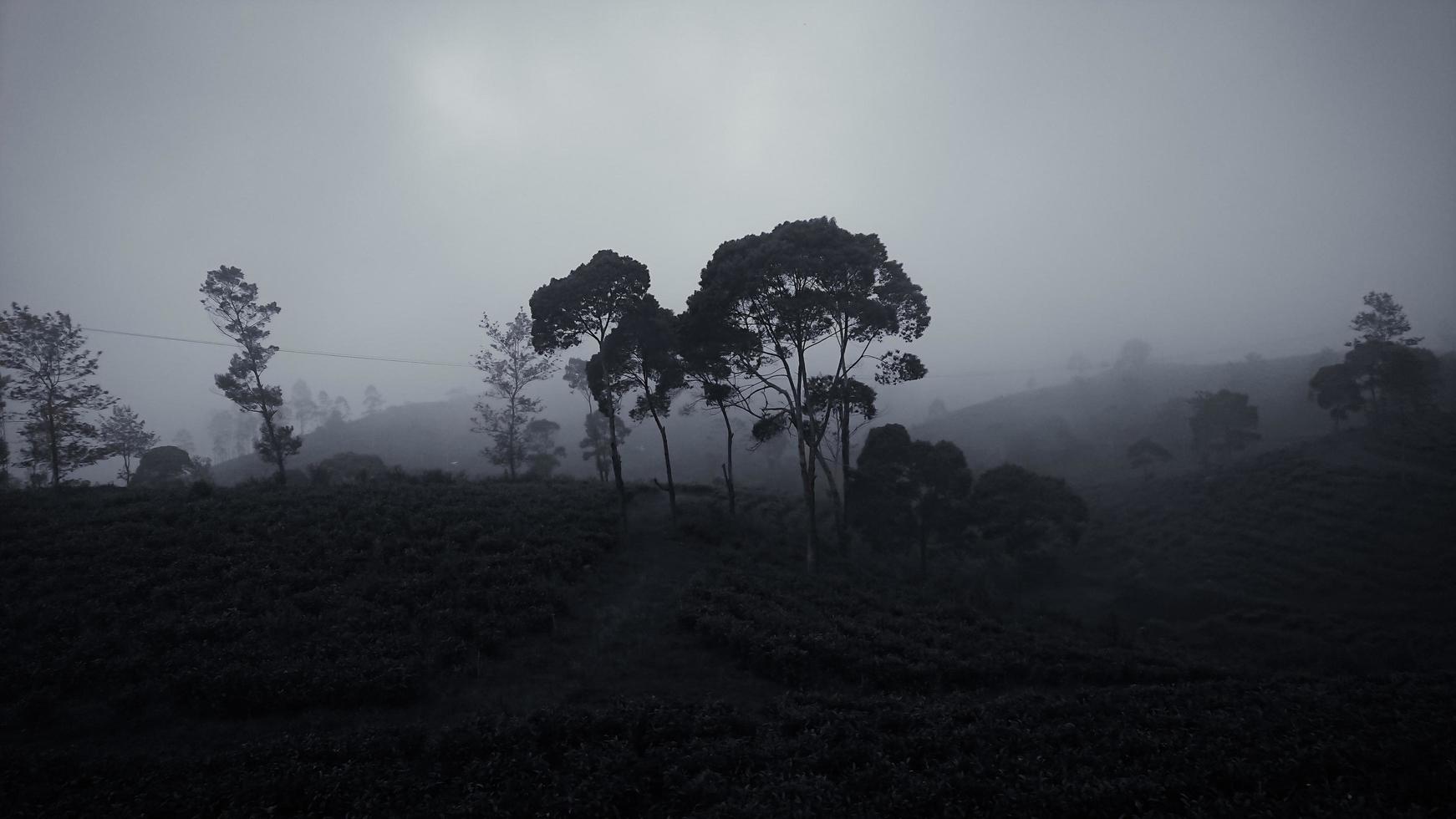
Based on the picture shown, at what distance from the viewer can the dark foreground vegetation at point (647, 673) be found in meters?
7.23

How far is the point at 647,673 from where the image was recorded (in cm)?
1248

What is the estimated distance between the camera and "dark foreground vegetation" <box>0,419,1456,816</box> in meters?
7.23

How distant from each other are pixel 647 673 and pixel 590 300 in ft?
50.4

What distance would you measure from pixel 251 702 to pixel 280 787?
3619mm

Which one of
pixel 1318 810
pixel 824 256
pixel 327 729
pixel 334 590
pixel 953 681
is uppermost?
pixel 824 256

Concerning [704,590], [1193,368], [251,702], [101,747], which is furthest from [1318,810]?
[1193,368]

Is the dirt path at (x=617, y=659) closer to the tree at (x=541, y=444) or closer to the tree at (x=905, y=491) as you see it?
the tree at (x=905, y=491)

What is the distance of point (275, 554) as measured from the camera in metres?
16.1

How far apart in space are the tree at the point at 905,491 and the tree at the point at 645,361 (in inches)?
347

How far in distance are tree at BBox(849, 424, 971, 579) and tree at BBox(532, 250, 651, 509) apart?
1104cm

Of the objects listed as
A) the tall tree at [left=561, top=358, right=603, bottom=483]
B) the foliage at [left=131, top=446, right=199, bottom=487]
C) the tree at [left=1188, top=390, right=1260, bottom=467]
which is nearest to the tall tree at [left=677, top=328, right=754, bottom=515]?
the tall tree at [left=561, top=358, right=603, bottom=483]

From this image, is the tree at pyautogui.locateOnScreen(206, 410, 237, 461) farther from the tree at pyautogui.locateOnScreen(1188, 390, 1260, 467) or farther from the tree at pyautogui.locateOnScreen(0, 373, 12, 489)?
the tree at pyautogui.locateOnScreen(1188, 390, 1260, 467)

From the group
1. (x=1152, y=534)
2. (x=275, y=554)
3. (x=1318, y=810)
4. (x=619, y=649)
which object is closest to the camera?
(x=1318, y=810)

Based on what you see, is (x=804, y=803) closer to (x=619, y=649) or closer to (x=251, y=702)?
(x=619, y=649)
